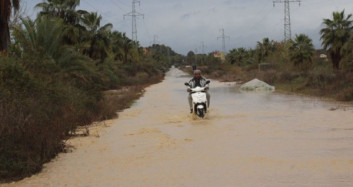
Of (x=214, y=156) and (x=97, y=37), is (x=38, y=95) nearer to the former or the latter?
(x=214, y=156)

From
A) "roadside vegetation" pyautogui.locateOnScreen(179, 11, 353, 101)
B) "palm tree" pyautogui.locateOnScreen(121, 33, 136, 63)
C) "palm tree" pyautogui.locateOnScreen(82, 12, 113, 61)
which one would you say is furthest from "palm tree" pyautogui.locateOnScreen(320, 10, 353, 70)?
"palm tree" pyautogui.locateOnScreen(121, 33, 136, 63)


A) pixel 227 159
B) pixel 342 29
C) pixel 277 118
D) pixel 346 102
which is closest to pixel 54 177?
pixel 227 159

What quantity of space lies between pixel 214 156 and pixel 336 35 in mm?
42351

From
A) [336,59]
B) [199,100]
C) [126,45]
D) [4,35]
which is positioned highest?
[126,45]

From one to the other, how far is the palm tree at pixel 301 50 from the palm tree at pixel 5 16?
41931mm

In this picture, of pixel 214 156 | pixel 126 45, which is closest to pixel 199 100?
pixel 214 156

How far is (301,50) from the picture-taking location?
54031 mm

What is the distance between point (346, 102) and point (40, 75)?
14114 mm

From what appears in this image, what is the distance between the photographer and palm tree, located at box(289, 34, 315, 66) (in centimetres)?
5416

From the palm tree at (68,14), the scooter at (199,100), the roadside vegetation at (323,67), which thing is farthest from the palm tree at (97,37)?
the scooter at (199,100)

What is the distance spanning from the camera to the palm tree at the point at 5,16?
16.9 meters

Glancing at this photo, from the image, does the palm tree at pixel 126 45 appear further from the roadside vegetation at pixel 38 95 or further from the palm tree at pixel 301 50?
the roadside vegetation at pixel 38 95

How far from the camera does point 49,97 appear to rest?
13586 millimetres

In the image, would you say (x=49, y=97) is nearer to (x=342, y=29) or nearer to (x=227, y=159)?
(x=227, y=159)
